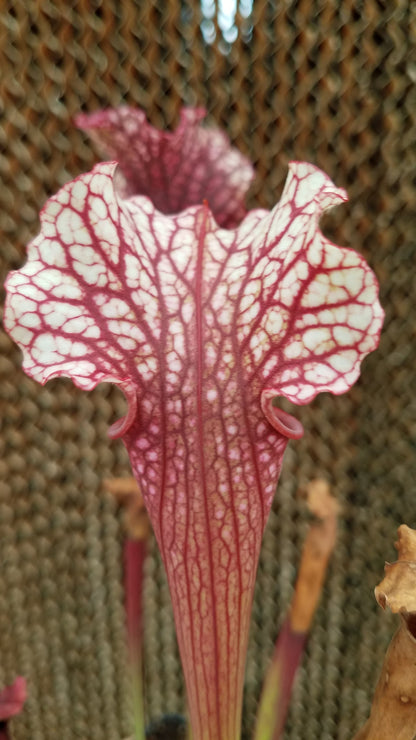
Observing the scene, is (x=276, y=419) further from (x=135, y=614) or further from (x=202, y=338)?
(x=135, y=614)

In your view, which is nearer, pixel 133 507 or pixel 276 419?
pixel 276 419

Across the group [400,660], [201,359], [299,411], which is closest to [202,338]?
[201,359]

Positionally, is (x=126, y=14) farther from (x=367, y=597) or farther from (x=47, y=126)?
(x=367, y=597)

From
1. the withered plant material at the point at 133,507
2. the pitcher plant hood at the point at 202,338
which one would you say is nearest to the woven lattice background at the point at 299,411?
the withered plant material at the point at 133,507

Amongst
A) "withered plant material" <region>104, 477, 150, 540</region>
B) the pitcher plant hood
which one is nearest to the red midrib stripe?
the pitcher plant hood

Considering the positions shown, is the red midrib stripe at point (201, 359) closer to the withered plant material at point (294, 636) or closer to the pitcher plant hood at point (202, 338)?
the pitcher plant hood at point (202, 338)

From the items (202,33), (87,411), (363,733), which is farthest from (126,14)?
(363,733)
